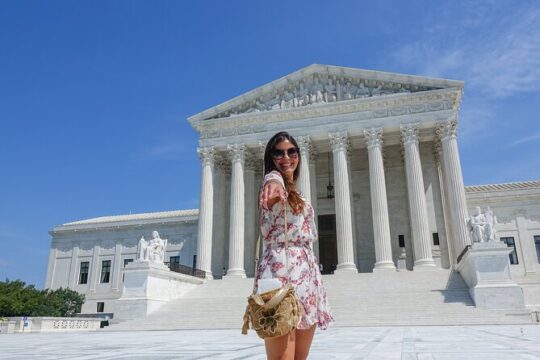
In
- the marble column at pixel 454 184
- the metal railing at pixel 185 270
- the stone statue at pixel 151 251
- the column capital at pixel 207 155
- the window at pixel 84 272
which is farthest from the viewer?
the window at pixel 84 272

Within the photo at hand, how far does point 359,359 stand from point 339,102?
28504 mm

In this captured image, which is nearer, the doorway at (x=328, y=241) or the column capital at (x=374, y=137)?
the column capital at (x=374, y=137)

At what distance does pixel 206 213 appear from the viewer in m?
35.0

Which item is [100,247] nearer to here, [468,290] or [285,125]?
[285,125]

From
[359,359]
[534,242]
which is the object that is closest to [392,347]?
[359,359]

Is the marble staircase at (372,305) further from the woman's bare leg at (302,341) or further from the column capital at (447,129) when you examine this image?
the woman's bare leg at (302,341)

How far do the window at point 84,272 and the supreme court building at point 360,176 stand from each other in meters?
20.0

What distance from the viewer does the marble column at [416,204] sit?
29844 mm

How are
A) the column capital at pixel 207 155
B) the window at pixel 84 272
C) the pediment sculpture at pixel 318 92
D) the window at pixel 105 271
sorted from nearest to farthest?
the pediment sculpture at pixel 318 92 → the column capital at pixel 207 155 → the window at pixel 105 271 → the window at pixel 84 272

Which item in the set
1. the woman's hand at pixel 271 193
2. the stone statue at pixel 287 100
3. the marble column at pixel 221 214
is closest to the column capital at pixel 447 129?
the stone statue at pixel 287 100

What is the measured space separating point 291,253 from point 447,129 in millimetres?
31441

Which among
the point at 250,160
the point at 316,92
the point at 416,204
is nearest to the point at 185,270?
the point at 250,160

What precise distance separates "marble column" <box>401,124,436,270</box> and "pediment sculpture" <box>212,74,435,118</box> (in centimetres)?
356

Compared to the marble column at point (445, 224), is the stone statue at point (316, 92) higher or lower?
higher
